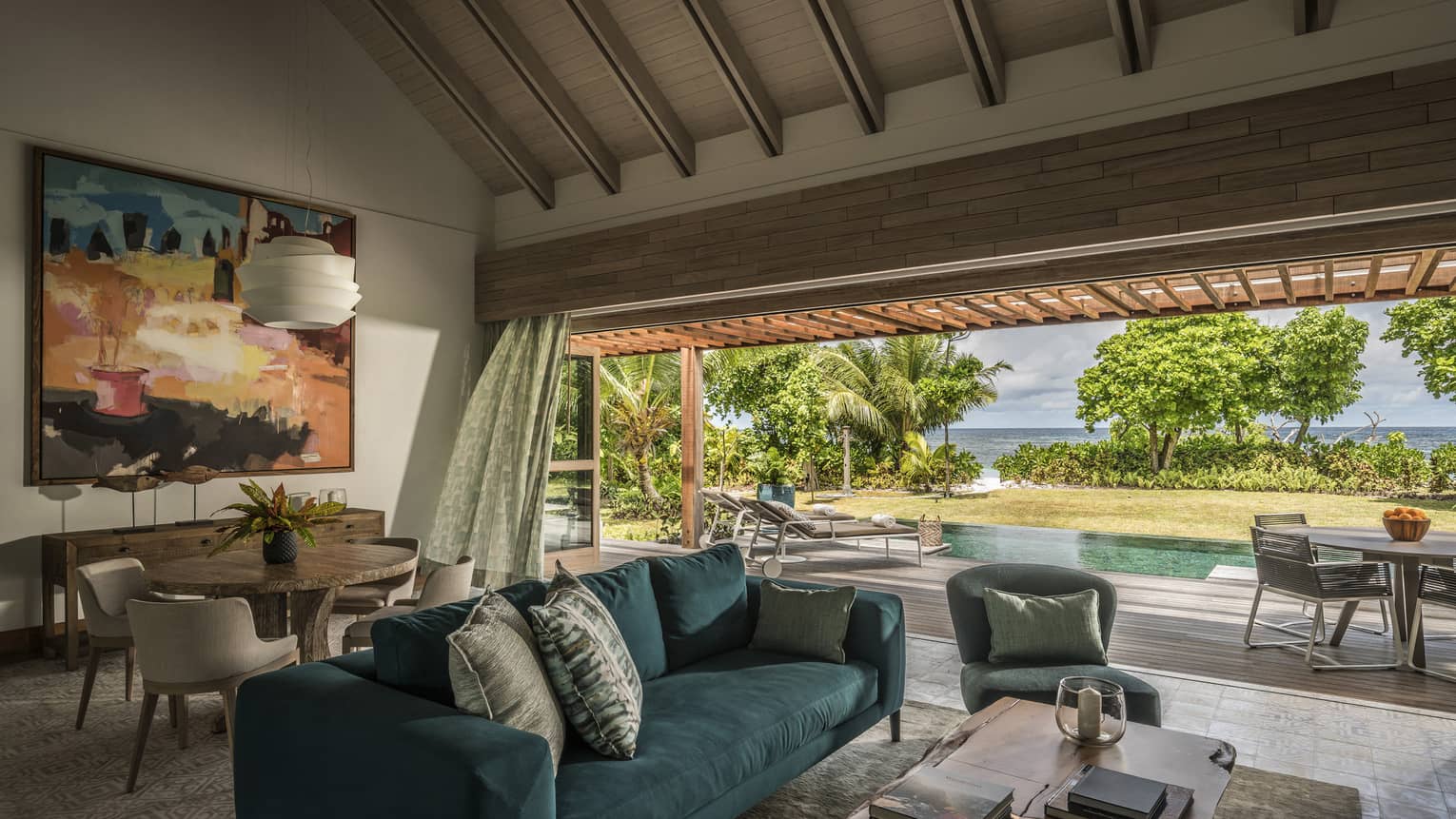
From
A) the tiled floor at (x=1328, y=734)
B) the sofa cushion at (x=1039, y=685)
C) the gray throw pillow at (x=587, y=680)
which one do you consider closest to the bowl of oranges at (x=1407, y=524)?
the tiled floor at (x=1328, y=734)

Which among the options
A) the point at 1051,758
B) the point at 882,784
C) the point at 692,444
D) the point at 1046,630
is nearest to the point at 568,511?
the point at 692,444

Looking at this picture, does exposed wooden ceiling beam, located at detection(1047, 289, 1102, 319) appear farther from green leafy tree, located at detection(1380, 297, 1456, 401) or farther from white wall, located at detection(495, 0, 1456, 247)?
green leafy tree, located at detection(1380, 297, 1456, 401)

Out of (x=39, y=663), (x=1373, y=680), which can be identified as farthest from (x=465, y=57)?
(x=1373, y=680)

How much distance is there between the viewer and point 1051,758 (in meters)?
2.25

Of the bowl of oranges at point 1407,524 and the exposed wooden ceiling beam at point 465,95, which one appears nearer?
the bowl of oranges at point 1407,524

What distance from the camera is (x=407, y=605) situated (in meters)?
4.12

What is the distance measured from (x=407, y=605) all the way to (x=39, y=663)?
245 cm

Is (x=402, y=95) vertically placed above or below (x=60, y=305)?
above

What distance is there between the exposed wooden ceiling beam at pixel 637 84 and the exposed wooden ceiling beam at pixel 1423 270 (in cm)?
441

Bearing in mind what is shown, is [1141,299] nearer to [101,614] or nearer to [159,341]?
[101,614]

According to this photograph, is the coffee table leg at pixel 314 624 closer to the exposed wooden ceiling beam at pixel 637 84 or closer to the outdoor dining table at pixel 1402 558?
the exposed wooden ceiling beam at pixel 637 84

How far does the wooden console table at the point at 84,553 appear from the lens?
4508mm

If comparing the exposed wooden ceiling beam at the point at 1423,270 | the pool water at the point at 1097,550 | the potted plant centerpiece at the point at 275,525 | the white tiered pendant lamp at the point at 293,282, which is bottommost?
the pool water at the point at 1097,550

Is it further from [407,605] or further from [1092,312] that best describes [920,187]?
[407,605]
